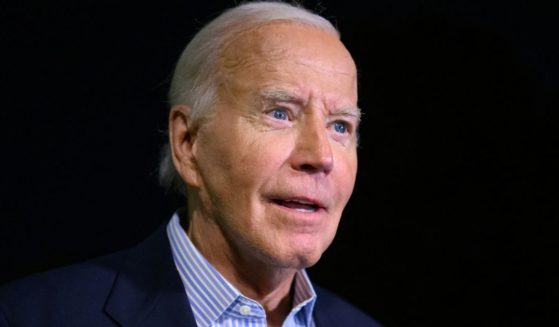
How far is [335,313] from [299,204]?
560mm

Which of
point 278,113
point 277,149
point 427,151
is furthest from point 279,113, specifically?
point 427,151

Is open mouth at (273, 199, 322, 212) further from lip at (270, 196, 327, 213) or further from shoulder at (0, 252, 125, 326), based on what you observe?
shoulder at (0, 252, 125, 326)

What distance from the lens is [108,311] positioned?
1.97 metres

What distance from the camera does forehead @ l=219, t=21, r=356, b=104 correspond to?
6.70ft

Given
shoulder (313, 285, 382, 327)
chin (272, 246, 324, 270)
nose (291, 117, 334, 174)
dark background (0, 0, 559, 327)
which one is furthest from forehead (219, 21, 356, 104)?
shoulder (313, 285, 382, 327)

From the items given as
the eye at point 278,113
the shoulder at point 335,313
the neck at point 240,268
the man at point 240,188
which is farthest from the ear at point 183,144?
the shoulder at point 335,313

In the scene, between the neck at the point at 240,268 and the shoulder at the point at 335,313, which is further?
the shoulder at the point at 335,313

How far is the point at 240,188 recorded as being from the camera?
2000 mm

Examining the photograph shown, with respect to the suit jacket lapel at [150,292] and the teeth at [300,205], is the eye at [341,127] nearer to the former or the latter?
the teeth at [300,205]

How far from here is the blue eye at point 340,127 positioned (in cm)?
214

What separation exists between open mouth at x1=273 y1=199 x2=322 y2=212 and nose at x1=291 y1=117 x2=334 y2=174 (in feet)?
0.28

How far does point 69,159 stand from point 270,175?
0.82 meters

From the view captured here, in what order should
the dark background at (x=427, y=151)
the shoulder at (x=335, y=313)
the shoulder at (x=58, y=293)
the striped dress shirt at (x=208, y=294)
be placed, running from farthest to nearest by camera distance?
the dark background at (x=427, y=151) < the shoulder at (x=335, y=313) < the striped dress shirt at (x=208, y=294) < the shoulder at (x=58, y=293)

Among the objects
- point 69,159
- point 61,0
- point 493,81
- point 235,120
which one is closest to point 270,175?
point 235,120
